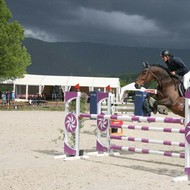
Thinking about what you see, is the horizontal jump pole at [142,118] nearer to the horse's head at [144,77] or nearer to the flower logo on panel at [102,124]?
the flower logo on panel at [102,124]

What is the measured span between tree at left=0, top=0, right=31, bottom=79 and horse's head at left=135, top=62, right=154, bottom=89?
24.0m

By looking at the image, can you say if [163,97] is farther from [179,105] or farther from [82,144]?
[82,144]

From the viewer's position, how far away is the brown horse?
767cm

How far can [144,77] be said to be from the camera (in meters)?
7.82

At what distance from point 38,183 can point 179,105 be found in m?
3.33

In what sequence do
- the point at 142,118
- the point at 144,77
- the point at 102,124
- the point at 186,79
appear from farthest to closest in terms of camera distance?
the point at 102,124 → the point at 144,77 → the point at 186,79 → the point at 142,118

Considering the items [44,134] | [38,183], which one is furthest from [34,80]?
[38,183]

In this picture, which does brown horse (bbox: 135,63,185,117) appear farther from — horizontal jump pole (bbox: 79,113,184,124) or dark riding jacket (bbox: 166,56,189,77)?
horizontal jump pole (bbox: 79,113,184,124)

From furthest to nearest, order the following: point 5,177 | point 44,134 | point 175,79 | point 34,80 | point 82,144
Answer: point 34,80
point 44,134
point 82,144
point 175,79
point 5,177

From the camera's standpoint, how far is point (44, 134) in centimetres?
1211

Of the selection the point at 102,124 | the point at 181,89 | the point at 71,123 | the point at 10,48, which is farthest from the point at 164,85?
the point at 10,48

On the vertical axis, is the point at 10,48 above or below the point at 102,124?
above

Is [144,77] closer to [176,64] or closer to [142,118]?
[176,64]

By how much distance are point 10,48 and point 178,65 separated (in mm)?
25413
